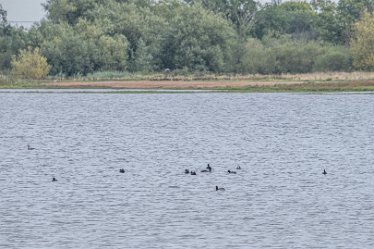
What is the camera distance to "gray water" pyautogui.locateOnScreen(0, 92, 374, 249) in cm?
2712

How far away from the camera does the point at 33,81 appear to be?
119062 millimetres

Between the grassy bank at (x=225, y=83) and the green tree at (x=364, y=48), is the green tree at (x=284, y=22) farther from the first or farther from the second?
the grassy bank at (x=225, y=83)

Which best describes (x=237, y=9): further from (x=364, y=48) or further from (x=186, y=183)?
(x=186, y=183)

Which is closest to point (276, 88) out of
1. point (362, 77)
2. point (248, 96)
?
point (248, 96)

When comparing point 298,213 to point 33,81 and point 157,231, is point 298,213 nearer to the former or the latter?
point 157,231

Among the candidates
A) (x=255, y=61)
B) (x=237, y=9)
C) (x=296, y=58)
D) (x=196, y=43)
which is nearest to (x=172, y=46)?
(x=196, y=43)

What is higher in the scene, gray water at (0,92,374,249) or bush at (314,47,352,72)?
gray water at (0,92,374,249)

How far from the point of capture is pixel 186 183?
3628 cm

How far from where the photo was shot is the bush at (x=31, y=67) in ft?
392

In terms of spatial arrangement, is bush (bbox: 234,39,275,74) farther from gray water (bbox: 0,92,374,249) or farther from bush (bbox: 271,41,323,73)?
gray water (bbox: 0,92,374,249)

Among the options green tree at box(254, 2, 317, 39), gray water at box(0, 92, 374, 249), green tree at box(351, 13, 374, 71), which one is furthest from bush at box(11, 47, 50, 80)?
gray water at box(0, 92, 374, 249)

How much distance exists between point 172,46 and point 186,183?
8951 centimetres

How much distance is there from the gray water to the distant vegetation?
4591cm

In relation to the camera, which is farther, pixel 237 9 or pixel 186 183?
pixel 237 9
